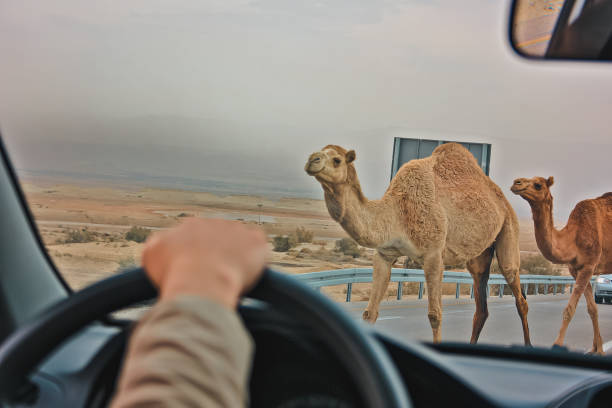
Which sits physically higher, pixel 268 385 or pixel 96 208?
pixel 268 385

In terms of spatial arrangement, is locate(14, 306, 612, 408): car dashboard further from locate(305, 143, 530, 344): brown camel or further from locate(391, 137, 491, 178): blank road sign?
locate(391, 137, 491, 178): blank road sign

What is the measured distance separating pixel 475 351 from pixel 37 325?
1103 mm

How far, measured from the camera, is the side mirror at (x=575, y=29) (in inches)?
55.0

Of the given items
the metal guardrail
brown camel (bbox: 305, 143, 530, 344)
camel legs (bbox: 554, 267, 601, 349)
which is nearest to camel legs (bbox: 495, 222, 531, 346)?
brown camel (bbox: 305, 143, 530, 344)

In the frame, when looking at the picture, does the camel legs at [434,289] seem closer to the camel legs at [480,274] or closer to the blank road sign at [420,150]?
the camel legs at [480,274]

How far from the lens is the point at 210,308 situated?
15.5 inches

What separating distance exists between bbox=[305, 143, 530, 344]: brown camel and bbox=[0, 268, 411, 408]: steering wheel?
326 cm

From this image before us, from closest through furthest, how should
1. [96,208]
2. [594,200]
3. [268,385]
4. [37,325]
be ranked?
[37,325] → [268,385] → [594,200] → [96,208]

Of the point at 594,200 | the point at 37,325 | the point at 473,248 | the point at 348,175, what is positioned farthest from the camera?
the point at 594,200

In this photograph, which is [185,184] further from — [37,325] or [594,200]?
[37,325]

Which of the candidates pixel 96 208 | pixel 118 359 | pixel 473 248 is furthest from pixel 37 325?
pixel 96 208

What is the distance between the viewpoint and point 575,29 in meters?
1.44

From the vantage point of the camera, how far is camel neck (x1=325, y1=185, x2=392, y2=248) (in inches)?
164

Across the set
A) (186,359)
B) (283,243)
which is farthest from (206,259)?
(283,243)
